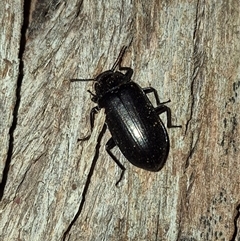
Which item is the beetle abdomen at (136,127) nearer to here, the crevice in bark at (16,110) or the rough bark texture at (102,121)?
the rough bark texture at (102,121)

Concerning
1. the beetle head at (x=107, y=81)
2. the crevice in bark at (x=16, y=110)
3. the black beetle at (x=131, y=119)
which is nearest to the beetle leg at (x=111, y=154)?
the black beetle at (x=131, y=119)

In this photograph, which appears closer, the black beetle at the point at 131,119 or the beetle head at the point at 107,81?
the black beetle at the point at 131,119

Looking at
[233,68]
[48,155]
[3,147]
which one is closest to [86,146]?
[48,155]

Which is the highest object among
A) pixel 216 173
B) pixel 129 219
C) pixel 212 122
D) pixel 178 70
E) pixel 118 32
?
pixel 118 32

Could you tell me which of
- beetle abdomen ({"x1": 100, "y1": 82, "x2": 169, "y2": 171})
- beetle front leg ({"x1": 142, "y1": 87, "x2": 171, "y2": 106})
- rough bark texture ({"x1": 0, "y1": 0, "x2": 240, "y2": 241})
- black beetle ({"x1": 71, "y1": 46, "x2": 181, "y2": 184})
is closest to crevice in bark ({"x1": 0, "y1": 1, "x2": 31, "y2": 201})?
rough bark texture ({"x1": 0, "y1": 0, "x2": 240, "y2": 241})

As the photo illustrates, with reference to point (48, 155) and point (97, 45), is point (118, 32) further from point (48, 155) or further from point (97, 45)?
point (48, 155)

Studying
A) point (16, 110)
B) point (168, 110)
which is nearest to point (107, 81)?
point (168, 110)

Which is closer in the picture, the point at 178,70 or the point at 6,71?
the point at 6,71
